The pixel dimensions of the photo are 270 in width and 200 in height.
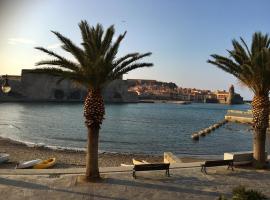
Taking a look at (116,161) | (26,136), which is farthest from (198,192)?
(26,136)

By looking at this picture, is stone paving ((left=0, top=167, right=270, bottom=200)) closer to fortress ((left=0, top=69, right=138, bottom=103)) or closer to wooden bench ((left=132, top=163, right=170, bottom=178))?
wooden bench ((left=132, top=163, right=170, bottom=178))

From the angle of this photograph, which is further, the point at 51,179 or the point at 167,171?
the point at 167,171

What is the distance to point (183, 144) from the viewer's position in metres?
44.1

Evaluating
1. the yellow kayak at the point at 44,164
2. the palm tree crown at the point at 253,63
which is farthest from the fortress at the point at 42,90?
the palm tree crown at the point at 253,63

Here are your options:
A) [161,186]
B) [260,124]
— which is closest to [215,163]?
[260,124]

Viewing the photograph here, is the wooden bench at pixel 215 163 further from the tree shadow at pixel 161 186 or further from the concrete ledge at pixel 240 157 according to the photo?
the tree shadow at pixel 161 186

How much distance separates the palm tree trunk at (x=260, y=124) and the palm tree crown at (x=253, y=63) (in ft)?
1.19

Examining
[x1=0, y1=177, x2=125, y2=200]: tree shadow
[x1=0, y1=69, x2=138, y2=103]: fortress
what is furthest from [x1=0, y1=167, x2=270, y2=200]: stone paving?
[x1=0, y1=69, x2=138, y2=103]: fortress

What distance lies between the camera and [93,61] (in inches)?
551

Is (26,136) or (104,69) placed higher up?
(104,69)

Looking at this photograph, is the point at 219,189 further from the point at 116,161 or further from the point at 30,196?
the point at 116,161

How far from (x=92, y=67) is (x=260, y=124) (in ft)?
27.3

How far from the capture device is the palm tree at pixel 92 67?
45.5 ft

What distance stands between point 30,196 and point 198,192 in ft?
18.1
